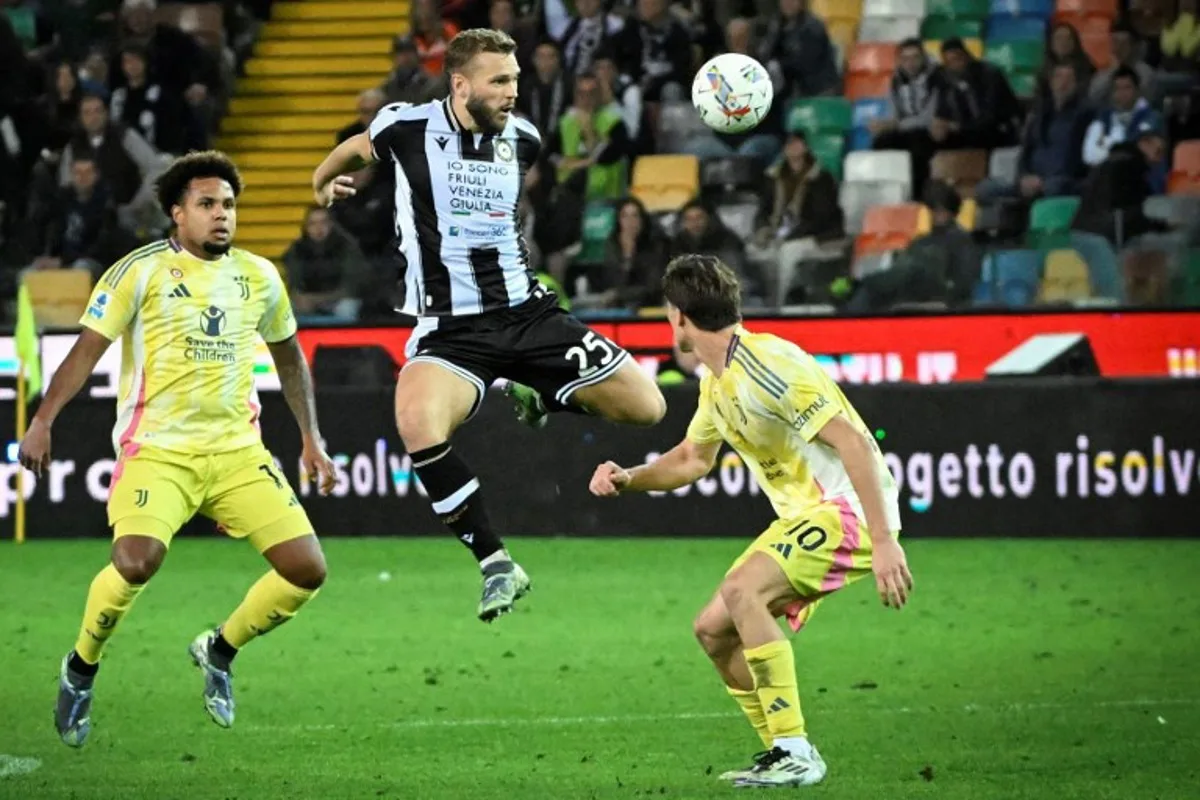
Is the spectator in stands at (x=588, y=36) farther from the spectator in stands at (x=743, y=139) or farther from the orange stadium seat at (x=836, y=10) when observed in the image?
the orange stadium seat at (x=836, y=10)

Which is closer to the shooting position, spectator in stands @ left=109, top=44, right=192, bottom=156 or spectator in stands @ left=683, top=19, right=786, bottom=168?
spectator in stands @ left=683, top=19, right=786, bottom=168

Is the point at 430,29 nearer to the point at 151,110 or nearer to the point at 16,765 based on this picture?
the point at 151,110

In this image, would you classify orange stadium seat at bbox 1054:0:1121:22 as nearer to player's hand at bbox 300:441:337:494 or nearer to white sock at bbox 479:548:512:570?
player's hand at bbox 300:441:337:494

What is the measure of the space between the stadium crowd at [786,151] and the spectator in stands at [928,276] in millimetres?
16

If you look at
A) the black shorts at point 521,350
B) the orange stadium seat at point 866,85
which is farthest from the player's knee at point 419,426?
the orange stadium seat at point 866,85

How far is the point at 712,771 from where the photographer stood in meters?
7.50

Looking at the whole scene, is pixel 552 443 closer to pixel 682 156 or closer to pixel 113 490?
pixel 682 156

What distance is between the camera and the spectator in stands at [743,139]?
58.6 ft

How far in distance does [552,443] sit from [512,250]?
6.53 m

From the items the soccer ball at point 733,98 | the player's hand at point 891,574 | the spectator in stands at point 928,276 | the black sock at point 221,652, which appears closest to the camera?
the player's hand at point 891,574

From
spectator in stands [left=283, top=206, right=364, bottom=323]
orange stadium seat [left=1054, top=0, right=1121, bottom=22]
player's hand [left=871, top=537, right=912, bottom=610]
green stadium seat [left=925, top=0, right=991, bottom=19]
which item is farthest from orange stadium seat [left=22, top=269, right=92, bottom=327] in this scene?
player's hand [left=871, top=537, right=912, bottom=610]

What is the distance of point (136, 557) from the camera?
26.0 feet

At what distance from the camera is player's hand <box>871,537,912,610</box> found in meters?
6.50

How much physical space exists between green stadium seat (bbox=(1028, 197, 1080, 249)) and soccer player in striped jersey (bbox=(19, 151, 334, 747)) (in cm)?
817
